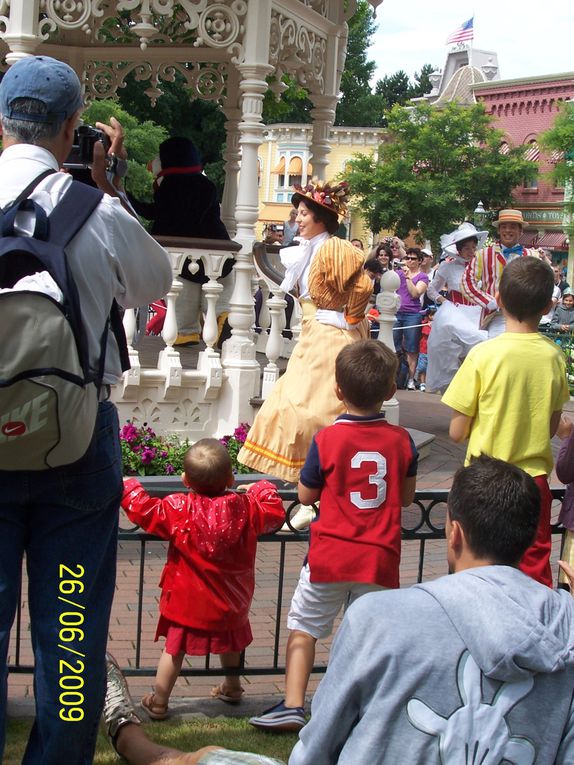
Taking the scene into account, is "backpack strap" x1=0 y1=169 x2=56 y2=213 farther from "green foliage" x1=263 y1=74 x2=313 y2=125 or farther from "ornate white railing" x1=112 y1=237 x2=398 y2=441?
"green foliage" x1=263 y1=74 x2=313 y2=125

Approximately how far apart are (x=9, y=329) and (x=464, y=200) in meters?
51.9

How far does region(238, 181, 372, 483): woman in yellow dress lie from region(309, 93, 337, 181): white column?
11.3ft

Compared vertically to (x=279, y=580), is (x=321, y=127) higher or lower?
higher

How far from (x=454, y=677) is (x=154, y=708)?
7.64 ft

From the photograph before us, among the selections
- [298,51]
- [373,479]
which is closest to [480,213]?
[298,51]

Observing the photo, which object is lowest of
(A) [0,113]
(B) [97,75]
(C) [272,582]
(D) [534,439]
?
(C) [272,582]

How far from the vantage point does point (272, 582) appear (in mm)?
6273

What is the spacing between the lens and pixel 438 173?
53562 mm

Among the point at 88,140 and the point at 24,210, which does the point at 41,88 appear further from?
the point at 88,140

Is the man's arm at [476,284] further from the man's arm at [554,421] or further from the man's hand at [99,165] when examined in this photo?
the man's hand at [99,165]

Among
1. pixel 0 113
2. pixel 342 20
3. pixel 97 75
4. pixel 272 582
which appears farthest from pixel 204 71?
pixel 0 113

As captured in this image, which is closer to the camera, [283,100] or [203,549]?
[203,549]

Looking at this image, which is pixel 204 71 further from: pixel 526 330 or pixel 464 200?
pixel 464 200
